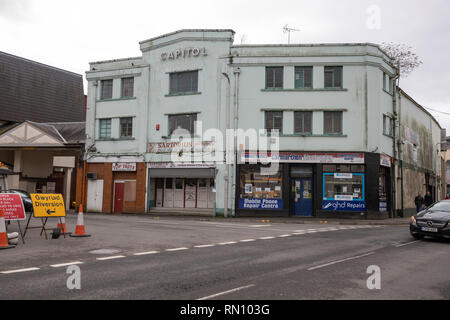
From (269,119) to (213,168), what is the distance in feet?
14.9

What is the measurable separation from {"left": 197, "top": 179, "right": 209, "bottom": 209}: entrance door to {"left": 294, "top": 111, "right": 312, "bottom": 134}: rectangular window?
666 centimetres

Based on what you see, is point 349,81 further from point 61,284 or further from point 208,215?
point 61,284

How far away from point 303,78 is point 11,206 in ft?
61.7

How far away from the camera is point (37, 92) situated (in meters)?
43.9

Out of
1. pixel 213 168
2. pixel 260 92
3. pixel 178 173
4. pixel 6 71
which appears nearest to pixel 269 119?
pixel 260 92

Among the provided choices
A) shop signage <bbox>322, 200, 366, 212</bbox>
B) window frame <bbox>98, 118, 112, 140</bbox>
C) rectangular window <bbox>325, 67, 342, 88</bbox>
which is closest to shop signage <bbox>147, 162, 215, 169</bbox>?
window frame <bbox>98, 118, 112, 140</bbox>

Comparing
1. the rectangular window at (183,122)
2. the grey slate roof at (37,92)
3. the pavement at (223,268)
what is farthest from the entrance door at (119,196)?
the grey slate roof at (37,92)

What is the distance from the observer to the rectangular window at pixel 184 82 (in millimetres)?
27859

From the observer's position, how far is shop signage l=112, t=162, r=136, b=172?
28828 millimetres

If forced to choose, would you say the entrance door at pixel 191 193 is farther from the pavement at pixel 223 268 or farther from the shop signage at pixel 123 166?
the pavement at pixel 223 268

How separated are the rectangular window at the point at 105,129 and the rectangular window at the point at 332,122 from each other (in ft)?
48.7

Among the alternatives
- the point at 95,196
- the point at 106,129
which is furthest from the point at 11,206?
the point at 106,129

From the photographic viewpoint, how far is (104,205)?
29500 millimetres

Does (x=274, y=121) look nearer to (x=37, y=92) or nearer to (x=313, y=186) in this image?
(x=313, y=186)
